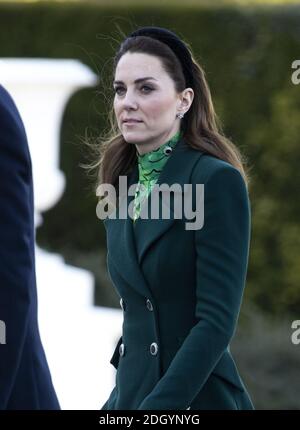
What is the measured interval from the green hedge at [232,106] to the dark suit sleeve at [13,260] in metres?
5.15

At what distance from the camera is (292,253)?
312 inches

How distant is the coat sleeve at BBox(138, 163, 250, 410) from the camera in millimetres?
2877

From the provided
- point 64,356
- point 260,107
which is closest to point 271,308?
point 260,107

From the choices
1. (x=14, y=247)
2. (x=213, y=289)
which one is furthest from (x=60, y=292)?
(x=14, y=247)

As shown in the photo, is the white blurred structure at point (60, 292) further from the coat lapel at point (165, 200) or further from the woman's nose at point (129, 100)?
the woman's nose at point (129, 100)

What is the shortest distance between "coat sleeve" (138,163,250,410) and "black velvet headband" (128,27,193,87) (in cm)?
33

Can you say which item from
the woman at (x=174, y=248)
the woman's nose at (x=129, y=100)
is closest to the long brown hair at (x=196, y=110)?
the woman at (x=174, y=248)

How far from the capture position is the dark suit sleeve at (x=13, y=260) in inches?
103

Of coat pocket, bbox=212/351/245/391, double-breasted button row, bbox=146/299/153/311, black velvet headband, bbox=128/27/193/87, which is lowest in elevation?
coat pocket, bbox=212/351/245/391

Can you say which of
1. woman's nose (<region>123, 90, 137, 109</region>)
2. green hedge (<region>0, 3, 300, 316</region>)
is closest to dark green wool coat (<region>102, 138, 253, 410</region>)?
woman's nose (<region>123, 90, 137, 109</region>)

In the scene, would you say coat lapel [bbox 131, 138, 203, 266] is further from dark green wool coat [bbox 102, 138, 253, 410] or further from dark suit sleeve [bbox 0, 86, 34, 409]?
dark suit sleeve [bbox 0, 86, 34, 409]

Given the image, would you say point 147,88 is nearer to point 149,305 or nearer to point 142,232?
point 142,232

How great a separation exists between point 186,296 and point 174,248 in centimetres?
11
